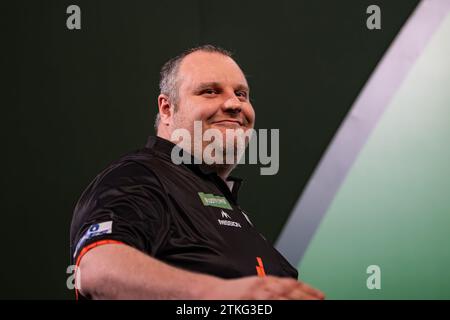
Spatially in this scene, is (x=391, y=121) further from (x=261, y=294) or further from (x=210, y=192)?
(x=261, y=294)

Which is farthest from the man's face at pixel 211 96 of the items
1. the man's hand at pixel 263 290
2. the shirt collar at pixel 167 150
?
the man's hand at pixel 263 290

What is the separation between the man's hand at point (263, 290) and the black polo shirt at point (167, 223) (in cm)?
24

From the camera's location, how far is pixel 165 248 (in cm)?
107

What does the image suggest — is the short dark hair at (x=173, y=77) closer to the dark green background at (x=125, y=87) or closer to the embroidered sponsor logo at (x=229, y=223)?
the dark green background at (x=125, y=87)

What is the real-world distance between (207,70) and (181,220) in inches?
23.2

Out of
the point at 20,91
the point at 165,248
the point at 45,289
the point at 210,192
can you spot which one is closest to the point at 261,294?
the point at 165,248

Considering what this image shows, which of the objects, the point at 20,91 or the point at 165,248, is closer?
the point at 165,248

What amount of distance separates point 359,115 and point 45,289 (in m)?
1.22

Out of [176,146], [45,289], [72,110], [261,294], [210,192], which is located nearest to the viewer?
[261,294]

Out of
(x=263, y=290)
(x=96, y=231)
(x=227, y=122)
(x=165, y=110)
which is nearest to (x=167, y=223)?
(x=96, y=231)

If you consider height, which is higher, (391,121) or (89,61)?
(89,61)

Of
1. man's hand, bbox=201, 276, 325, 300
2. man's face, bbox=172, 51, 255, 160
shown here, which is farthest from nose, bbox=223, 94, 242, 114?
man's hand, bbox=201, 276, 325, 300

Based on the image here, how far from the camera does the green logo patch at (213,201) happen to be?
1289 millimetres

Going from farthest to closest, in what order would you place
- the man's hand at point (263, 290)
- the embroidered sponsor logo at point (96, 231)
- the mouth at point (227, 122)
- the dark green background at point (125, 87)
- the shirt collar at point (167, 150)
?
1. the dark green background at point (125, 87)
2. the mouth at point (227, 122)
3. the shirt collar at point (167, 150)
4. the embroidered sponsor logo at point (96, 231)
5. the man's hand at point (263, 290)
